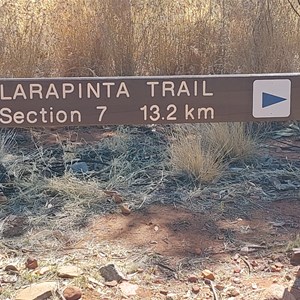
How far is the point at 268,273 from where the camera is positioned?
3.78m

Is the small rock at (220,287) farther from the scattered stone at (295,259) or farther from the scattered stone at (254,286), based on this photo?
the scattered stone at (295,259)

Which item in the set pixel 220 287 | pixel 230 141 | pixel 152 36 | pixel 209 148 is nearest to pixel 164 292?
pixel 220 287

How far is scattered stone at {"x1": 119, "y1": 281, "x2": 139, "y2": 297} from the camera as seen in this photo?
11.4 ft

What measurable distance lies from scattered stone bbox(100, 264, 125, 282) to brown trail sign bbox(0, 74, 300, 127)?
3.26 ft

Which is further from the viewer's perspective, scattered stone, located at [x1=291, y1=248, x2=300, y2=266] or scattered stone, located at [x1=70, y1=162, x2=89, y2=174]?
scattered stone, located at [x1=70, y1=162, x2=89, y2=174]

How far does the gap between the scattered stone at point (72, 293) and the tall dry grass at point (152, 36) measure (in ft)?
12.9

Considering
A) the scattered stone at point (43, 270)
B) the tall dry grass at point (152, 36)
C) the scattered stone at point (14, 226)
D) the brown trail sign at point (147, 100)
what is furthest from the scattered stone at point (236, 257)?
the tall dry grass at point (152, 36)

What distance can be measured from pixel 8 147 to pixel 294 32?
3.28 meters

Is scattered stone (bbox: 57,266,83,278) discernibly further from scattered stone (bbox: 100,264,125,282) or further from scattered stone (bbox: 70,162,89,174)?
scattered stone (bbox: 70,162,89,174)

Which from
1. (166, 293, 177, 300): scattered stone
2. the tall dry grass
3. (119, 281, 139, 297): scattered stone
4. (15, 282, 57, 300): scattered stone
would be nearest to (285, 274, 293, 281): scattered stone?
(166, 293, 177, 300): scattered stone

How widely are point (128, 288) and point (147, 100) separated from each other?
3.53 feet

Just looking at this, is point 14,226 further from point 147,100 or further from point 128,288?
point 147,100

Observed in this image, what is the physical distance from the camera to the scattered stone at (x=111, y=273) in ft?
11.8

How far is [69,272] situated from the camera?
3654mm
